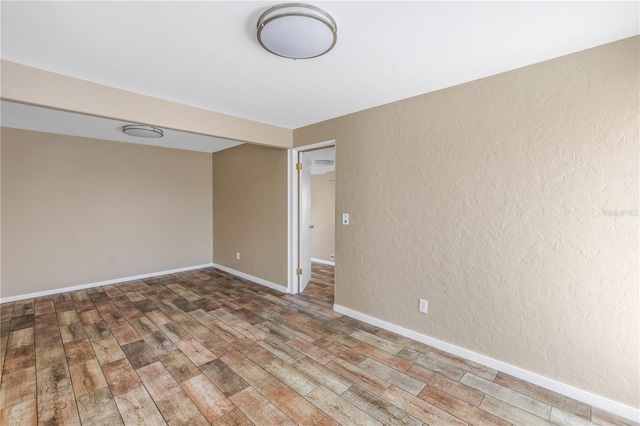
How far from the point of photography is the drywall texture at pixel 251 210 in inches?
170

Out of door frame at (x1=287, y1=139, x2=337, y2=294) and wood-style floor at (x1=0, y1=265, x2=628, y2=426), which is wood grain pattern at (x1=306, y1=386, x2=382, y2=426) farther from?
door frame at (x1=287, y1=139, x2=337, y2=294)

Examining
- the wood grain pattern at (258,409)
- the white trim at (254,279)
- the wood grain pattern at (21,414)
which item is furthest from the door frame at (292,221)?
the wood grain pattern at (21,414)

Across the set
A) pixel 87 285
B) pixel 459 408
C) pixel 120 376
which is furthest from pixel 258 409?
pixel 87 285

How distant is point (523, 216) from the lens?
2174mm

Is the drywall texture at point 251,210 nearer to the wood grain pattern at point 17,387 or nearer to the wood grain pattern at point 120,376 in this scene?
the wood grain pattern at point 120,376

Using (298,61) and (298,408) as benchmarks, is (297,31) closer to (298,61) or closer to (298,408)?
(298,61)

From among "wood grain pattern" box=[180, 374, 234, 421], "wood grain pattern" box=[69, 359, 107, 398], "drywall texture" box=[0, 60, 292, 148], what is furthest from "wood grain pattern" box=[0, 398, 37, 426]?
"drywall texture" box=[0, 60, 292, 148]

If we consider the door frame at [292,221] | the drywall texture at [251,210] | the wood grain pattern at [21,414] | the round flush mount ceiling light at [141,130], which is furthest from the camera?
the drywall texture at [251,210]

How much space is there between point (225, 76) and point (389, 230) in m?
2.10

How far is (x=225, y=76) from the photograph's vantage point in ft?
7.58

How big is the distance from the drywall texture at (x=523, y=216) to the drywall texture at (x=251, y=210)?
5.59ft

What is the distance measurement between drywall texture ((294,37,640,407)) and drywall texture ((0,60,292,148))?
1661 mm

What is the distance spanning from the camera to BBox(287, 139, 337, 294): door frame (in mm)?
4098

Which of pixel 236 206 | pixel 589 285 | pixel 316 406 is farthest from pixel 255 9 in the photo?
pixel 236 206
